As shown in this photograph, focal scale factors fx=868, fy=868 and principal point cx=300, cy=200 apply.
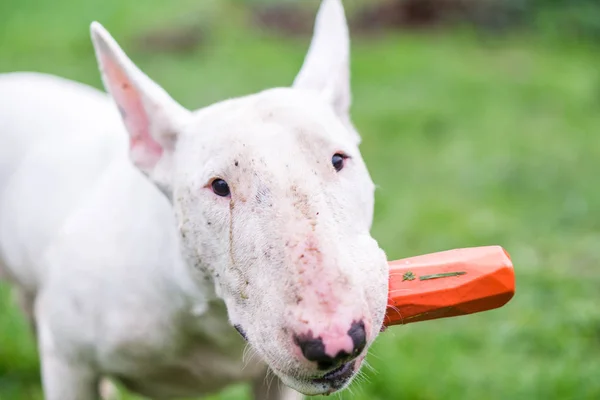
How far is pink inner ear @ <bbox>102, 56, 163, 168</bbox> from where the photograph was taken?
2602 mm

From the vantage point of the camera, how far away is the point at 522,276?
4965 mm

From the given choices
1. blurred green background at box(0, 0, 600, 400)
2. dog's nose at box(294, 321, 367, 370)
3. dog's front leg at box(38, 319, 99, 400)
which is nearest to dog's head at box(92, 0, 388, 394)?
dog's nose at box(294, 321, 367, 370)

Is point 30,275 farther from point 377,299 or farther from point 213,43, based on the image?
point 213,43

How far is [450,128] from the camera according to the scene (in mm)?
7320

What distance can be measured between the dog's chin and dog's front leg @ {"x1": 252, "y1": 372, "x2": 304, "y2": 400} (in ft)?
3.10

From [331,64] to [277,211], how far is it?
2.84ft

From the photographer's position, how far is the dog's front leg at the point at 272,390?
3057 millimetres

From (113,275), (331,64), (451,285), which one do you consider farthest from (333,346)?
(331,64)

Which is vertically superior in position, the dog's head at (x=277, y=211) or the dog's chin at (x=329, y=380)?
the dog's head at (x=277, y=211)

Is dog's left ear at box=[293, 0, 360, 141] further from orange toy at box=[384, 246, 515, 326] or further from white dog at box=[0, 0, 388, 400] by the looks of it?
orange toy at box=[384, 246, 515, 326]

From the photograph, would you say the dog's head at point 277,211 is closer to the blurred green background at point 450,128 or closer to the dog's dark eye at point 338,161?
the dog's dark eye at point 338,161

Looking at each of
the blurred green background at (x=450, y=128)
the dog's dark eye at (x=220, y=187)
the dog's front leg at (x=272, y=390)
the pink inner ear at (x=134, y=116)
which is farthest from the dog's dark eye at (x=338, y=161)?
the dog's front leg at (x=272, y=390)

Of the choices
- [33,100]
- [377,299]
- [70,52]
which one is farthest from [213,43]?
[377,299]

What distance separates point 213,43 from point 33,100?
6684 mm
